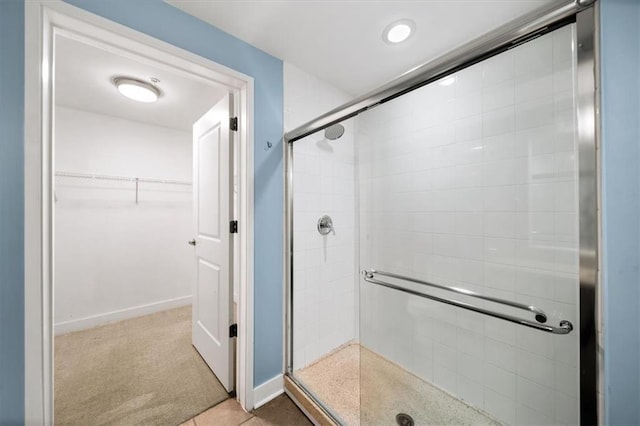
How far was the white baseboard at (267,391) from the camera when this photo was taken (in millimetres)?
1441

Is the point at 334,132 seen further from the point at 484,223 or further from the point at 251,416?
the point at 251,416

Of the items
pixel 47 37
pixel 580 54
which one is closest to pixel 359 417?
pixel 580 54

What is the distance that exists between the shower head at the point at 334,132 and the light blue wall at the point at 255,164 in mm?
398

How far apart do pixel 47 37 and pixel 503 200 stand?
2.11 meters

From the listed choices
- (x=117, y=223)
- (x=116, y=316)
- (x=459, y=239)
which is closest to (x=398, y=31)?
(x=459, y=239)

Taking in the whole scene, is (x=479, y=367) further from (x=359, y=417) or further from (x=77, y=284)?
(x=77, y=284)

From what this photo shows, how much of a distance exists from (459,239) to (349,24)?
53.9 inches

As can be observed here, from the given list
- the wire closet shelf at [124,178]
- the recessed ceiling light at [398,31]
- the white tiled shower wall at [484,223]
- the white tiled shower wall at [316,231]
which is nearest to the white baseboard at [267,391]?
the white tiled shower wall at [316,231]

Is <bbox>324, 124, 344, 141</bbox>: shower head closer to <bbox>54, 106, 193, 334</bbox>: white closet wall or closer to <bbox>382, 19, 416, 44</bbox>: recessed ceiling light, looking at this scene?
<bbox>382, 19, 416, 44</bbox>: recessed ceiling light

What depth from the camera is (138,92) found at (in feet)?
6.48

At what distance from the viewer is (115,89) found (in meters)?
2.06

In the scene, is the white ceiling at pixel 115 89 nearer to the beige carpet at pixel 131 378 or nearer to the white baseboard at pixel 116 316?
the beige carpet at pixel 131 378

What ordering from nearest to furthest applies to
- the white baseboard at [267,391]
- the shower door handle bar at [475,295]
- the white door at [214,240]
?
the shower door handle bar at [475,295] → the white baseboard at [267,391] → the white door at [214,240]

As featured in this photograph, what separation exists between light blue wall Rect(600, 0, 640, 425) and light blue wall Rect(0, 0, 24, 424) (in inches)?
70.8
